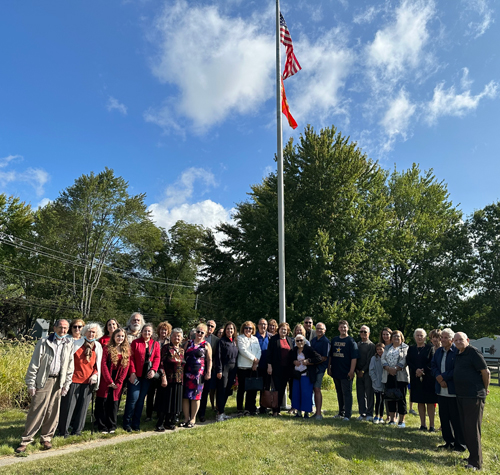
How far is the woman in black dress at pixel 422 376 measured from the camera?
7.34 meters

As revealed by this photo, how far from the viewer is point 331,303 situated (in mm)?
21328

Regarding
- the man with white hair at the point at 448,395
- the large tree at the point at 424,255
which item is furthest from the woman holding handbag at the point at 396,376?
the large tree at the point at 424,255

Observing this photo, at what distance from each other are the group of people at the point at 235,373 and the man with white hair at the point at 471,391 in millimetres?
14

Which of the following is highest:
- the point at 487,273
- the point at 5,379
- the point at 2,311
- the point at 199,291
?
the point at 487,273

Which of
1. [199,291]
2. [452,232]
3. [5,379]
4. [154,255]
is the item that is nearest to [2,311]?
[199,291]

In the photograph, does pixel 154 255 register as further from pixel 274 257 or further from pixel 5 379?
pixel 5 379

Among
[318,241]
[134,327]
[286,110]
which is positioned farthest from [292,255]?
[134,327]

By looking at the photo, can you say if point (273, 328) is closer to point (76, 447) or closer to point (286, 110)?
point (76, 447)

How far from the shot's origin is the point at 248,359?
8.15m

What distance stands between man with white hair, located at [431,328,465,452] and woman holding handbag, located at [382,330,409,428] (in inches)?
41.7

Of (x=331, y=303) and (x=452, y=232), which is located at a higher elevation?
(x=452, y=232)

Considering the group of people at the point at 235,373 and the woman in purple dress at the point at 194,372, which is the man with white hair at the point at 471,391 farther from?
the woman in purple dress at the point at 194,372

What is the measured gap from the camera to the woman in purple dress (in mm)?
7133

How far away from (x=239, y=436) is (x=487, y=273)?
92.8 ft
